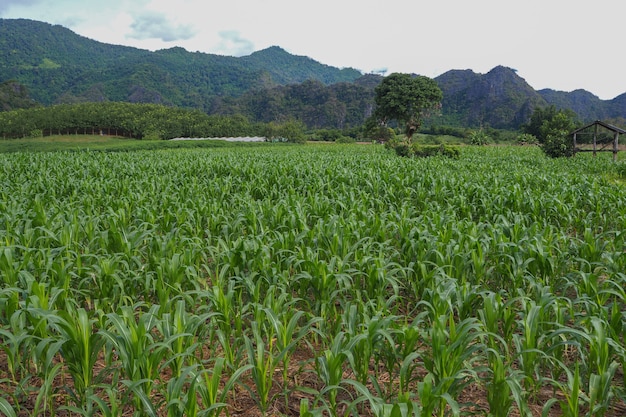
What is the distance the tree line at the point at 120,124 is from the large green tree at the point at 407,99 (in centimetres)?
2190

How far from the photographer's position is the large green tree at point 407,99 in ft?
189

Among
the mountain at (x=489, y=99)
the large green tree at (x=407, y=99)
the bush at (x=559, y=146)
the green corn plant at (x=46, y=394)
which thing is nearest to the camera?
the green corn plant at (x=46, y=394)

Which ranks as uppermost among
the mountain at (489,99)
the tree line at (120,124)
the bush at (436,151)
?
the mountain at (489,99)

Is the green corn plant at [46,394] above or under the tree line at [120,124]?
under

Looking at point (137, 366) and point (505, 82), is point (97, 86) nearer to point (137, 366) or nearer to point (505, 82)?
point (505, 82)

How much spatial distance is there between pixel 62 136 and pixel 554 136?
8228 cm

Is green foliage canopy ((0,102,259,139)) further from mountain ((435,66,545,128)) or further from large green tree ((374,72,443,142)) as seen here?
mountain ((435,66,545,128))

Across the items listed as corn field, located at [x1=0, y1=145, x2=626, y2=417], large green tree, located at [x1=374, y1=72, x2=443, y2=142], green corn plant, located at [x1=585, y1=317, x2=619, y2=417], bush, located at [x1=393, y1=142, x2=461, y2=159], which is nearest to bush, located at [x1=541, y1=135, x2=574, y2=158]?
bush, located at [x1=393, y1=142, x2=461, y2=159]

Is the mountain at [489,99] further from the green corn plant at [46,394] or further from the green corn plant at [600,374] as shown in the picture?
the green corn plant at [46,394]

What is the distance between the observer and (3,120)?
3061 inches

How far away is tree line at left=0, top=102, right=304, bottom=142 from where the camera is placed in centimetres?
7762

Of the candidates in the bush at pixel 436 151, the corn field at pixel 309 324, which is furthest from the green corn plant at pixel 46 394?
the bush at pixel 436 151

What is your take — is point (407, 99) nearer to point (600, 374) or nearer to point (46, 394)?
point (600, 374)

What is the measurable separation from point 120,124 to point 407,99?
56.0 meters
